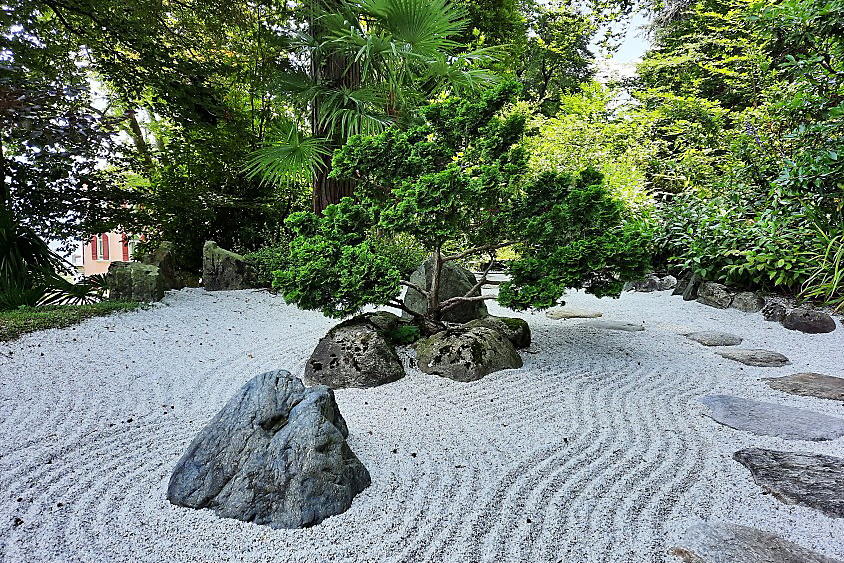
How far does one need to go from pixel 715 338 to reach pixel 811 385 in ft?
3.73

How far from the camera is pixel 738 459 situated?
189cm

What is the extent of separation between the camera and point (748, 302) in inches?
181

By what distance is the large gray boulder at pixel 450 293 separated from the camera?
385cm

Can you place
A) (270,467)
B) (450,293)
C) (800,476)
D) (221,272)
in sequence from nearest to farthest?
1. (270,467)
2. (800,476)
3. (450,293)
4. (221,272)

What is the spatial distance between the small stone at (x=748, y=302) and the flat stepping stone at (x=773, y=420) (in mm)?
2555

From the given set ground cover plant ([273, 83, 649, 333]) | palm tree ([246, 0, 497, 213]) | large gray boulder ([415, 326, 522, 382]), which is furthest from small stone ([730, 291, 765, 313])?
palm tree ([246, 0, 497, 213])

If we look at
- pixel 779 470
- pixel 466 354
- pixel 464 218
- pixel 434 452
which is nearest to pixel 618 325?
pixel 466 354

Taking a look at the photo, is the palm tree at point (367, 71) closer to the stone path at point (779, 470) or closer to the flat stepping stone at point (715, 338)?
the flat stepping stone at point (715, 338)

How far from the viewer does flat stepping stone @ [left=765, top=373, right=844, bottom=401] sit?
101 inches


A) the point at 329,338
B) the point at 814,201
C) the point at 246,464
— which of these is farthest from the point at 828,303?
the point at 246,464

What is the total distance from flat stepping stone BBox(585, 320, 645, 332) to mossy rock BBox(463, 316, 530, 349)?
105 cm

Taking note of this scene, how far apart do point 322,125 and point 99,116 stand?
2.60 metres

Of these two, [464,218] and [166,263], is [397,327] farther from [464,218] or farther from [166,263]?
[166,263]

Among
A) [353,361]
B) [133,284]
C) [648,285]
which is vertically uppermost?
[133,284]
